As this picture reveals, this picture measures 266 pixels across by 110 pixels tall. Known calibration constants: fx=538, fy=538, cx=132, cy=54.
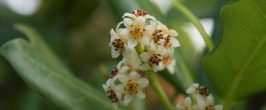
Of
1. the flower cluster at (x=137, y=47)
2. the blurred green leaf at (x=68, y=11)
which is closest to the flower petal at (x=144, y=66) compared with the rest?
the flower cluster at (x=137, y=47)

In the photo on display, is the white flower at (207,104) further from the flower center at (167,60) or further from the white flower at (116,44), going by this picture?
the white flower at (116,44)

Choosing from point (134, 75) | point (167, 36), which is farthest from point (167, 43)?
point (134, 75)

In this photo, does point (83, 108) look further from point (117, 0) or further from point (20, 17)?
point (20, 17)

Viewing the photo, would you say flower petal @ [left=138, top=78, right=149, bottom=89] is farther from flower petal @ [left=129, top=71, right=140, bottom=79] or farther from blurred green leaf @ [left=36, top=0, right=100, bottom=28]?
blurred green leaf @ [left=36, top=0, right=100, bottom=28]

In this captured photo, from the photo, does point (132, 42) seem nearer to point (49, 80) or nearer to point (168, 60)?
point (168, 60)

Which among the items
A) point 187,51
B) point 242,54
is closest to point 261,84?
point 242,54
